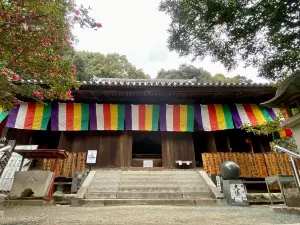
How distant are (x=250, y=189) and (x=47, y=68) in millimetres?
9255

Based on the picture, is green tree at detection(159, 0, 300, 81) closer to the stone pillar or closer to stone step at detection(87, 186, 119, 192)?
the stone pillar

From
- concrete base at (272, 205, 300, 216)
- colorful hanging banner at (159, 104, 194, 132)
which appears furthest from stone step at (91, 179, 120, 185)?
concrete base at (272, 205, 300, 216)

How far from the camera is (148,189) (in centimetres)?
723

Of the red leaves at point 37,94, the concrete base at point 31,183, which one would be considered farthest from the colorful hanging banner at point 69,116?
the red leaves at point 37,94

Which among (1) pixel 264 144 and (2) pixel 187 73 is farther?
(2) pixel 187 73

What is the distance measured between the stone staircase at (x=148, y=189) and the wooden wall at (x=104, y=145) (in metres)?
1.30

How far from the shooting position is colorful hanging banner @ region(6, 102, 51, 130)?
10070 millimetres

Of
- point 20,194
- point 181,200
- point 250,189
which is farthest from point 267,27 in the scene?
point 20,194

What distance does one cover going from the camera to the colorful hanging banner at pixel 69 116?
10.3 meters

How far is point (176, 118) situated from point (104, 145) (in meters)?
3.93

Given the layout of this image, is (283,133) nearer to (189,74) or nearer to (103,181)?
(103,181)

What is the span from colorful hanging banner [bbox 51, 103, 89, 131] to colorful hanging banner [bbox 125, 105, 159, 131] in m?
2.12

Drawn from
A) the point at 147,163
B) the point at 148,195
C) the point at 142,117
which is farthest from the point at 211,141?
the point at 148,195

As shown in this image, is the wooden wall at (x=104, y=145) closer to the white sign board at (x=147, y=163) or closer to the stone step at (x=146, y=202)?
the white sign board at (x=147, y=163)
